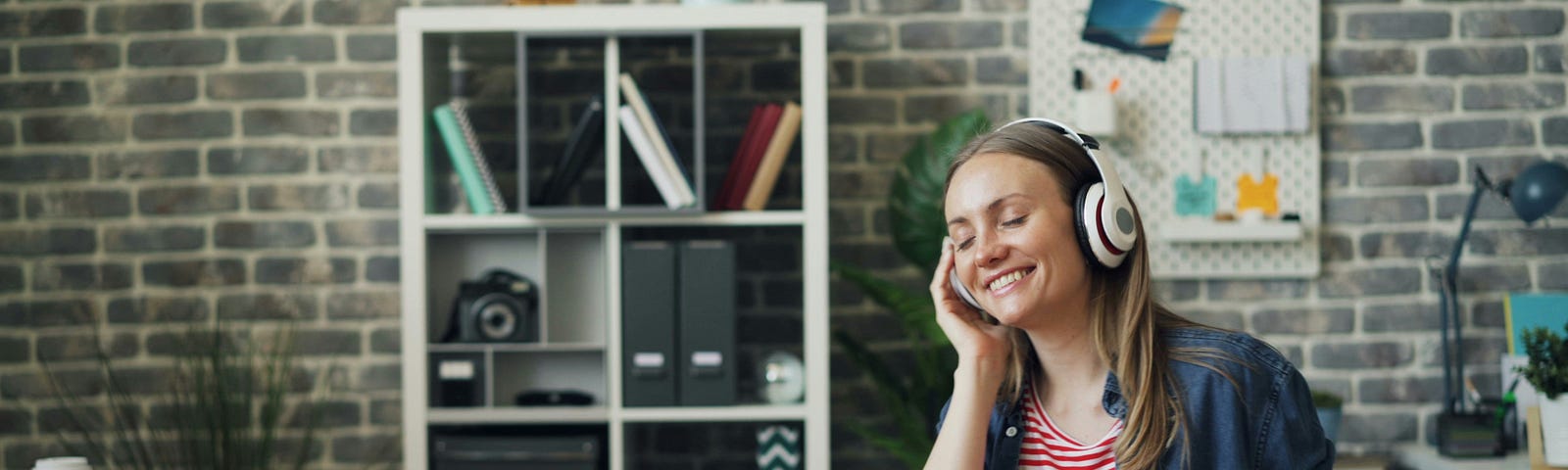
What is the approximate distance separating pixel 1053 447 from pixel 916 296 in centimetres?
127

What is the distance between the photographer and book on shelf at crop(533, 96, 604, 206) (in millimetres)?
2635

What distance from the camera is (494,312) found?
2678mm

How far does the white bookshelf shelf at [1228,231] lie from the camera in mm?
2953

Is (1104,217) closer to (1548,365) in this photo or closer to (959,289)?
(959,289)

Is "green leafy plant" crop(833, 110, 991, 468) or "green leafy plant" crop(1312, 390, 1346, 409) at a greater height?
"green leafy plant" crop(833, 110, 991, 468)

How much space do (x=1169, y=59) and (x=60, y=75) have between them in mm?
2799

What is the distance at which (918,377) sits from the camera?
2.82 m

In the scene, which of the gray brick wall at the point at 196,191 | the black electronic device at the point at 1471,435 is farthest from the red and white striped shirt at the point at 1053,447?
the gray brick wall at the point at 196,191

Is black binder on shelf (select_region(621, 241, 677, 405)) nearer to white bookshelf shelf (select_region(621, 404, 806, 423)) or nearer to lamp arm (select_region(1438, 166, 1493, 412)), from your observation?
white bookshelf shelf (select_region(621, 404, 806, 423))

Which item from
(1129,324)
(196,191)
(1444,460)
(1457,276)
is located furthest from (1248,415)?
(196,191)

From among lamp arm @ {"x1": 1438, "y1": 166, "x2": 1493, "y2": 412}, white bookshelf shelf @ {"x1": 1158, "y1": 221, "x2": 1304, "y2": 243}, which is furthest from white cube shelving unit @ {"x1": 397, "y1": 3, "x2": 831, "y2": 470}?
lamp arm @ {"x1": 1438, "y1": 166, "x2": 1493, "y2": 412}

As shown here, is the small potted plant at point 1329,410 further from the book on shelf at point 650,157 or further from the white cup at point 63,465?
the white cup at point 63,465

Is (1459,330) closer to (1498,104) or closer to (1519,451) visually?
(1519,451)

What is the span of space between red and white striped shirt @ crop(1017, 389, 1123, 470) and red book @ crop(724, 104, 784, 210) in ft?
4.15
